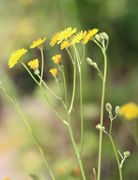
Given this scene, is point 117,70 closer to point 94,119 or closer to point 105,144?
point 94,119

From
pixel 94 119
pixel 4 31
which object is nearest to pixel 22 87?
pixel 4 31

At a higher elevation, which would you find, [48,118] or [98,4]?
[98,4]

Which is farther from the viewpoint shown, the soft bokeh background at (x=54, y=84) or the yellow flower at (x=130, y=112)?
the soft bokeh background at (x=54, y=84)

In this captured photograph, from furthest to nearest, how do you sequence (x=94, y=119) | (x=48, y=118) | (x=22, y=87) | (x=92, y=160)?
1. (x=22, y=87)
2. (x=48, y=118)
3. (x=94, y=119)
4. (x=92, y=160)

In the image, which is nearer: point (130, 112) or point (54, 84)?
point (130, 112)

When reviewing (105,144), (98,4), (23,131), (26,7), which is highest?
(26,7)

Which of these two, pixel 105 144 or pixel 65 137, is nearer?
pixel 105 144

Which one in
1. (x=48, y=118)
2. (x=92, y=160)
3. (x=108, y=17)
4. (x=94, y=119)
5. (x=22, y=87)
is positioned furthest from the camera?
(x=22, y=87)

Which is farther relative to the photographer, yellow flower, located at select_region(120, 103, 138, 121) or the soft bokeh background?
the soft bokeh background
